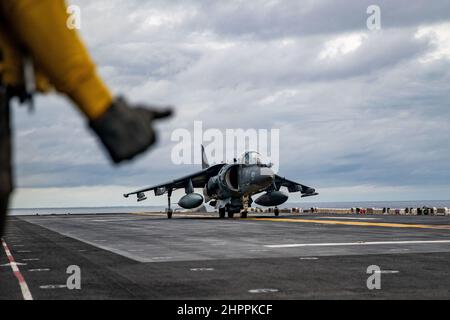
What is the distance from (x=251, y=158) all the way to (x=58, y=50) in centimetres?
4255

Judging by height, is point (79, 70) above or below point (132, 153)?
above

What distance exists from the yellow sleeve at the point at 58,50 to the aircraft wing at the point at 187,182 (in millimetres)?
49341

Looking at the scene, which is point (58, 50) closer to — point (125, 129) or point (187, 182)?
point (125, 129)

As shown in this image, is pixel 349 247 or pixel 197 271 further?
pixel 349 247

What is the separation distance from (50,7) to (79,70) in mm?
240

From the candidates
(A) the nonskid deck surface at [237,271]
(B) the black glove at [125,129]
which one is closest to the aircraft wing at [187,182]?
(A) the nonskid deck surface at [237,271]

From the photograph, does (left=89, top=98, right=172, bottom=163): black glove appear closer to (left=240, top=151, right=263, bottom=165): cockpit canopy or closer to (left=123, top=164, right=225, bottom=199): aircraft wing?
(left=240, top=151, right=263, bottom=165): cockpit canopy

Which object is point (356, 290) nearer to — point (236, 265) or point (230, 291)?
point (230, 291)

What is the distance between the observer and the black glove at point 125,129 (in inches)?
80.5

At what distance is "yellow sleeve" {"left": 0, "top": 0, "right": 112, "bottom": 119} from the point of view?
78.8 inches

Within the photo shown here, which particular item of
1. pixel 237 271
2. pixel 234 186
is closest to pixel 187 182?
pixel 234 186
